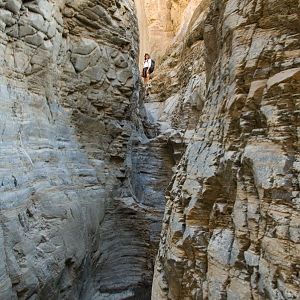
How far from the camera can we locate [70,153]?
29.9 ft

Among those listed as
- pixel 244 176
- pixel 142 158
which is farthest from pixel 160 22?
pixel 244 176

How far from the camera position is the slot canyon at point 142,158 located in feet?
13.3

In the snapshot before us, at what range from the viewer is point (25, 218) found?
720 centimetres

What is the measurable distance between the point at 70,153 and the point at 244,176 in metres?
5.74

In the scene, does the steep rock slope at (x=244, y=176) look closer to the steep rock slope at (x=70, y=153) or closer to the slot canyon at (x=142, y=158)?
the slot canyon at (x=142, y=158)

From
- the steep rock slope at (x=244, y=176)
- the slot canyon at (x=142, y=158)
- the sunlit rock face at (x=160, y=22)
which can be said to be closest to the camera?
the steep rock slope at (x=244, y=176)

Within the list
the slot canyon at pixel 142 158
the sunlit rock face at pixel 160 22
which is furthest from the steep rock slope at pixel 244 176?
the sunlit rock face at pixel 160 22

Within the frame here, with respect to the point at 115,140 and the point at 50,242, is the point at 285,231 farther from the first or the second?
the point at 115,140

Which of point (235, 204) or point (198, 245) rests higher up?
point (235, 204)

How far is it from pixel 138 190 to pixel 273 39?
27.1 feet

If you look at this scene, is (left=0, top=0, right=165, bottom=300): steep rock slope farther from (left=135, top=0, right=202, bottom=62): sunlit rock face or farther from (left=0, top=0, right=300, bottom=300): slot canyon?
(left=135, top=0, right=202, bottom=62): sunlit rock face

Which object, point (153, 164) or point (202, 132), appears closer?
point (202, 132)

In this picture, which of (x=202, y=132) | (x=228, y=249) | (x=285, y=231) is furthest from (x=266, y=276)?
(x=202, y=132)

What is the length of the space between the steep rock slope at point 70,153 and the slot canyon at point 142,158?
0.11ft
